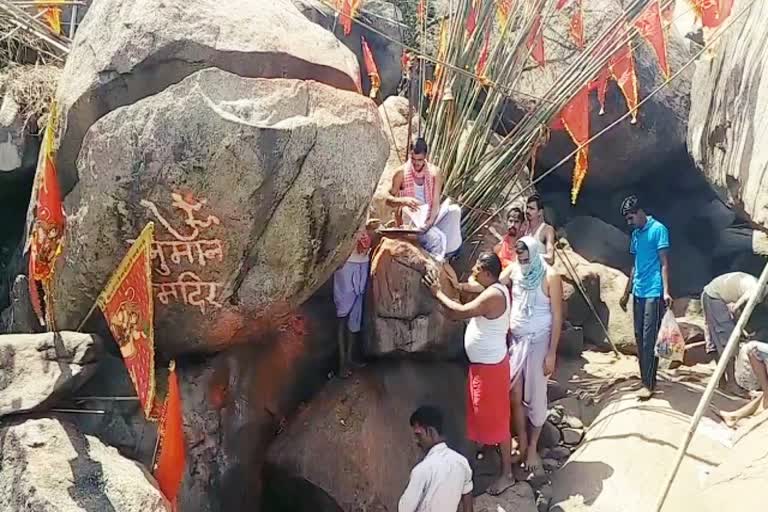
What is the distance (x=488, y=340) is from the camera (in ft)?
15.5


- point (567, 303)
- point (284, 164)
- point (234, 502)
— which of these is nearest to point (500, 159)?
point (567, 303)

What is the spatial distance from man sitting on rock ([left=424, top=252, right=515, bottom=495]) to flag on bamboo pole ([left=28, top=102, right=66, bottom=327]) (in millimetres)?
2105

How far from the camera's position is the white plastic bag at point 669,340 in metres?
5.51

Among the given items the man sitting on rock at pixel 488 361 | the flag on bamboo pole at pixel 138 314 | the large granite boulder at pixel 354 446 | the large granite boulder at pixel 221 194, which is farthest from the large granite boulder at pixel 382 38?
the flag on bamboo pole at pixel 138 314

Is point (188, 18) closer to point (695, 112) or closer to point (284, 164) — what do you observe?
point (284, 164)

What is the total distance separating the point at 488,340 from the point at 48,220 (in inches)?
94.6

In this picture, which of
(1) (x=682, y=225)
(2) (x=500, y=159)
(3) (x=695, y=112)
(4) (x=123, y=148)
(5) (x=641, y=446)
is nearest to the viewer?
(4) (x=123, y=148)

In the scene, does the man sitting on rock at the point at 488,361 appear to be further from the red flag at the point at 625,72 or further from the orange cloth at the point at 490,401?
the red flag at the point at 625,72

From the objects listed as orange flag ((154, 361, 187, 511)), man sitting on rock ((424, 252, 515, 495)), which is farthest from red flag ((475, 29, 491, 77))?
orange flag ((154, 361, 187, 511))

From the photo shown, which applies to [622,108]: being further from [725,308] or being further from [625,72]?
[725,308]

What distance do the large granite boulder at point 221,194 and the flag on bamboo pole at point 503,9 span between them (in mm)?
2536

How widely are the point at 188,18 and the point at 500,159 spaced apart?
2.85m

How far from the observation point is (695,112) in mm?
7145

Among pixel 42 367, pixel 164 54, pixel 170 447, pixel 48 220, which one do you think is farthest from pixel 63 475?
pixel 164 54
